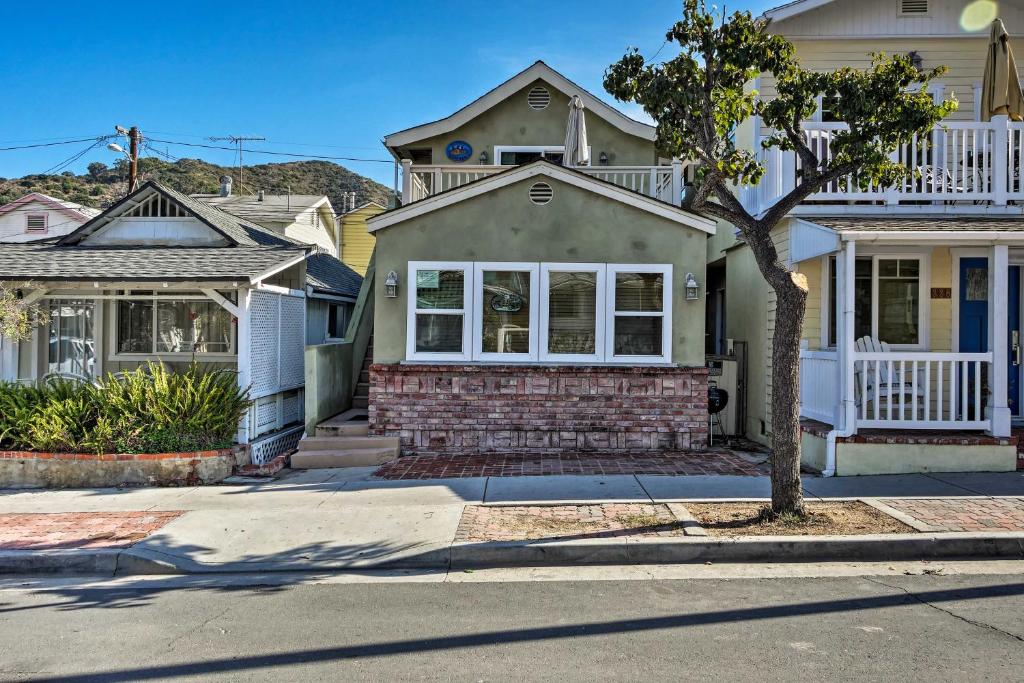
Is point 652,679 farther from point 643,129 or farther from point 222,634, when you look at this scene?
point 643,129

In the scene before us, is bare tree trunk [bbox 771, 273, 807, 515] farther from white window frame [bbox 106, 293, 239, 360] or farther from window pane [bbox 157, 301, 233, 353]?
window pane [bbox 157, 301, 233, 353]

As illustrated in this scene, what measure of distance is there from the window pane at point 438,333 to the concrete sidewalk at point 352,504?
2172 mm

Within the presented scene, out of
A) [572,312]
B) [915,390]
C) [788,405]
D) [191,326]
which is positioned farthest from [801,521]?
[191,326]

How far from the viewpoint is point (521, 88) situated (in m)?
14.1

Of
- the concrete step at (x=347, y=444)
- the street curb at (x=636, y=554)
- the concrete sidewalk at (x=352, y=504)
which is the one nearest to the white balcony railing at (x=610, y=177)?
the concrete step at (x=347, y=444)

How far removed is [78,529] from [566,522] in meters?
4.92

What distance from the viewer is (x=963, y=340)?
388 inches

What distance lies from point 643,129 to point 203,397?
977 centimetres

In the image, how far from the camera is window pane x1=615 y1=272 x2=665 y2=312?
10.3 metres

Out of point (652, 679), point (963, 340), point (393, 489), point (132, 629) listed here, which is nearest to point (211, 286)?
point (393, 489)

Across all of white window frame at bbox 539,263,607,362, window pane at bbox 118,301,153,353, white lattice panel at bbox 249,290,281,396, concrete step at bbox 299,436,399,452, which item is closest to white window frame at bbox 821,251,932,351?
→ white window frame at bbox 539,263,607,362

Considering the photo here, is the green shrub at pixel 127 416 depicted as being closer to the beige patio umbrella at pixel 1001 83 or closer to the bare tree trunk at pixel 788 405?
the bare tree trunk at pixel 788 405

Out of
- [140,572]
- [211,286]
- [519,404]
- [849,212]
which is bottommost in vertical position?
[140,572]

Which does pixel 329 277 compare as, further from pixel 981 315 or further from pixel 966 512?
pixel 966 512
